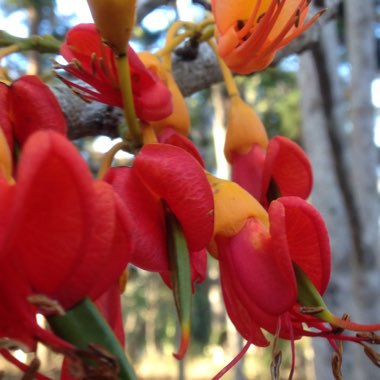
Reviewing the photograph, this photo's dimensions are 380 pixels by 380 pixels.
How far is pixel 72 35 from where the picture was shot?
23.6 inches

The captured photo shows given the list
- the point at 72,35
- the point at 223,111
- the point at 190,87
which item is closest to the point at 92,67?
the point at 72,35

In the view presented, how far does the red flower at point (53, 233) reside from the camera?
381mm

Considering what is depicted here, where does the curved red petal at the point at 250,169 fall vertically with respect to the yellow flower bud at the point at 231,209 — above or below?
below

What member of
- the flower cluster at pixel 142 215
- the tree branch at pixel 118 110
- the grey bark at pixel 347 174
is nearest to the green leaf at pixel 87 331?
the flower cluster at pixel 142 215

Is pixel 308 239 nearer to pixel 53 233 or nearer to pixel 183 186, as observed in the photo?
pixel 183 186

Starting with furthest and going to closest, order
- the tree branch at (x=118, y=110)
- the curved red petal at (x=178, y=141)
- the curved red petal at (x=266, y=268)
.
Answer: the tree branch at (x=118, y=110), the curved red petal at (x=178, y=141), the curved red petal at (x=266, y=268)

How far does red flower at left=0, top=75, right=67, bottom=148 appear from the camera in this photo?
56cm

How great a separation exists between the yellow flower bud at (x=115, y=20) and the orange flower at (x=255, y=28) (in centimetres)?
12

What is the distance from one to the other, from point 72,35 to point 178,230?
21cm

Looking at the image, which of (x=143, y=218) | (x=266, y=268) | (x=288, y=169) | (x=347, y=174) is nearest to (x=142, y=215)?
(x=143, y=218)

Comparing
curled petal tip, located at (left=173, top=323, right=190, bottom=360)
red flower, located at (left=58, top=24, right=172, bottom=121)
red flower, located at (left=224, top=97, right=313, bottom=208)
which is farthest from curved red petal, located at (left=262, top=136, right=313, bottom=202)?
curled petal tip, located at (left=173, top=323, right=190, bottom=360)

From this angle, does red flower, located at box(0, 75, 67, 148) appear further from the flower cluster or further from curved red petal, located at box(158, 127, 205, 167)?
curved red petal, located at box(158, 127, 205, 167)

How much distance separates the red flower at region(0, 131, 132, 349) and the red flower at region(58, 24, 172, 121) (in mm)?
193

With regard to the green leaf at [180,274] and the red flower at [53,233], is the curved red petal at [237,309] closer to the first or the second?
the green leaf at [180,274]
